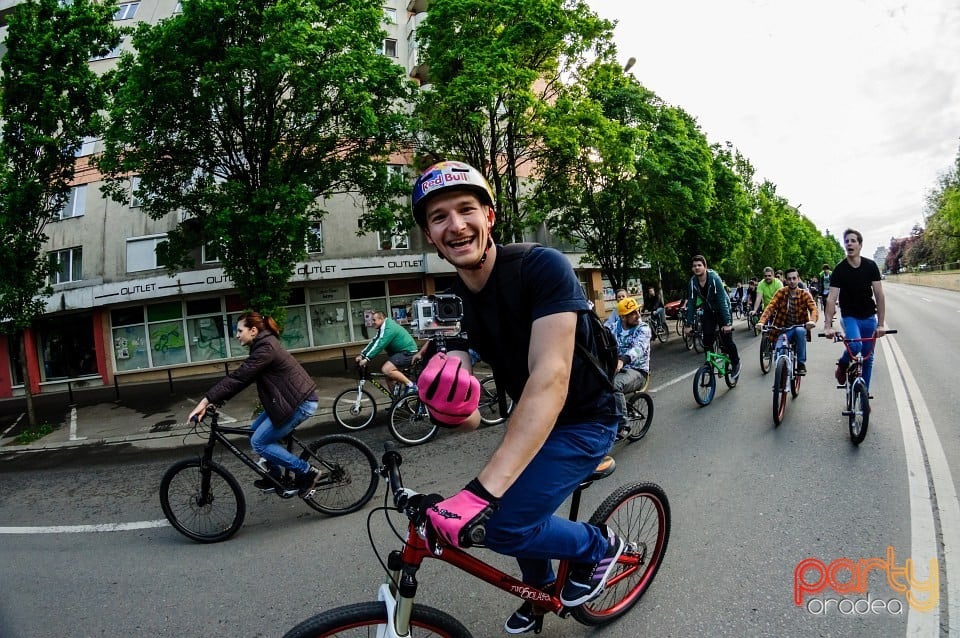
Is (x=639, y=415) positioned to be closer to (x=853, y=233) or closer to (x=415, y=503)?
(x=853, y=233)

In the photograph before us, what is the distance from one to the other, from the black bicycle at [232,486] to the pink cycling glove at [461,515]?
3.26 metres

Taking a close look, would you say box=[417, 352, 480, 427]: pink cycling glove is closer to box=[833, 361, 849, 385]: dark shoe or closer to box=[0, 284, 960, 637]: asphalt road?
box=[0, 284, 960, 637]: asphalt road

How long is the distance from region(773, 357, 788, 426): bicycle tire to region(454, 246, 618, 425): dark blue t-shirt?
4751 millimetres

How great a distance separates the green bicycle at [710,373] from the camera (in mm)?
7113

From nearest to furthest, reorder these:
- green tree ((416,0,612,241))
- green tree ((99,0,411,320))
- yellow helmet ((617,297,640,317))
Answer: yellow helmet ((617,297,640,317)), green tree ((99,0,411,320)), green tree ((416,0,612,241))

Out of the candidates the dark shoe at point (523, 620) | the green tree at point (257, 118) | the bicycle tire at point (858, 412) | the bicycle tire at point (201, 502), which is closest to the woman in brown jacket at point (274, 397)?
the bicycle tire at point (201, 502)

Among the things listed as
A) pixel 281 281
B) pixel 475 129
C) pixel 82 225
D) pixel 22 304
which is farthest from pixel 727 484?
pixel 82 225

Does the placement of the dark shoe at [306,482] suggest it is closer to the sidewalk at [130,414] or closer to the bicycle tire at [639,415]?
the bicycle tire at [639,415]

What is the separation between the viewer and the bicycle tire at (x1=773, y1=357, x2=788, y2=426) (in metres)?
5.71

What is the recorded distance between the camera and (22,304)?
11.2m

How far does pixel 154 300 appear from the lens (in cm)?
2144

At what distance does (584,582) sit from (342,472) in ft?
9.91

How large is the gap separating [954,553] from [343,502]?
440cm

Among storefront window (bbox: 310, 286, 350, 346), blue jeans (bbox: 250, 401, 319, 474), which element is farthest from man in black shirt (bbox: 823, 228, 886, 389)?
storefront window (bbox: 310, 286, 350, 346)
